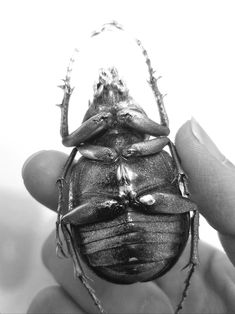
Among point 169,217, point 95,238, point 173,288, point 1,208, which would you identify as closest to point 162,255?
point 169,217

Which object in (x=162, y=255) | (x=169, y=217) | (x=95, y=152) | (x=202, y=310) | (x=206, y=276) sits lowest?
(x=202, y=310)

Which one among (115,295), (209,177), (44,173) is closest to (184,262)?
(115,295)

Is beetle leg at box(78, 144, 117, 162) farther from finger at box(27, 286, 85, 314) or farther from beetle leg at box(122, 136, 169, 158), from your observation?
finger at box(27, 286, 85, 314)

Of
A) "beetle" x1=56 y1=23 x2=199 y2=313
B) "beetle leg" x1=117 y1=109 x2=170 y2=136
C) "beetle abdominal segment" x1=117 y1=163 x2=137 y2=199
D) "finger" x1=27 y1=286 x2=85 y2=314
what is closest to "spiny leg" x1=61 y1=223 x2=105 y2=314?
"beetle" x1=56 y1=23 x2=199 y2=313

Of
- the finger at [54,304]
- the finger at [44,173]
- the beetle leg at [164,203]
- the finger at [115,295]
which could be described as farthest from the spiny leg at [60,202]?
the finger at [54,304]

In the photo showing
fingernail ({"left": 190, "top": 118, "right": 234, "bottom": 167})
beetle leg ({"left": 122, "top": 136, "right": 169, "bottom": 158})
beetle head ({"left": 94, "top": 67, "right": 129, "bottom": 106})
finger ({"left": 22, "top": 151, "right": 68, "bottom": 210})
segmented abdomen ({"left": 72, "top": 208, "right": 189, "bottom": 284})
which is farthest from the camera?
finger ({"left": 22, "top": 151, "right": 68, "bottom": 210})

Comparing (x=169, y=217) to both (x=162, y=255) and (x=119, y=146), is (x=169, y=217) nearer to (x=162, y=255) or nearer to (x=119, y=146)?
(x=162, y=255)

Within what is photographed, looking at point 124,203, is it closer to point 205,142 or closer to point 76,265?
point 76,265

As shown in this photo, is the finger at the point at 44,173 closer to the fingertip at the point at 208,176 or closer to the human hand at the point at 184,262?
the human hand at the point at 184,262
